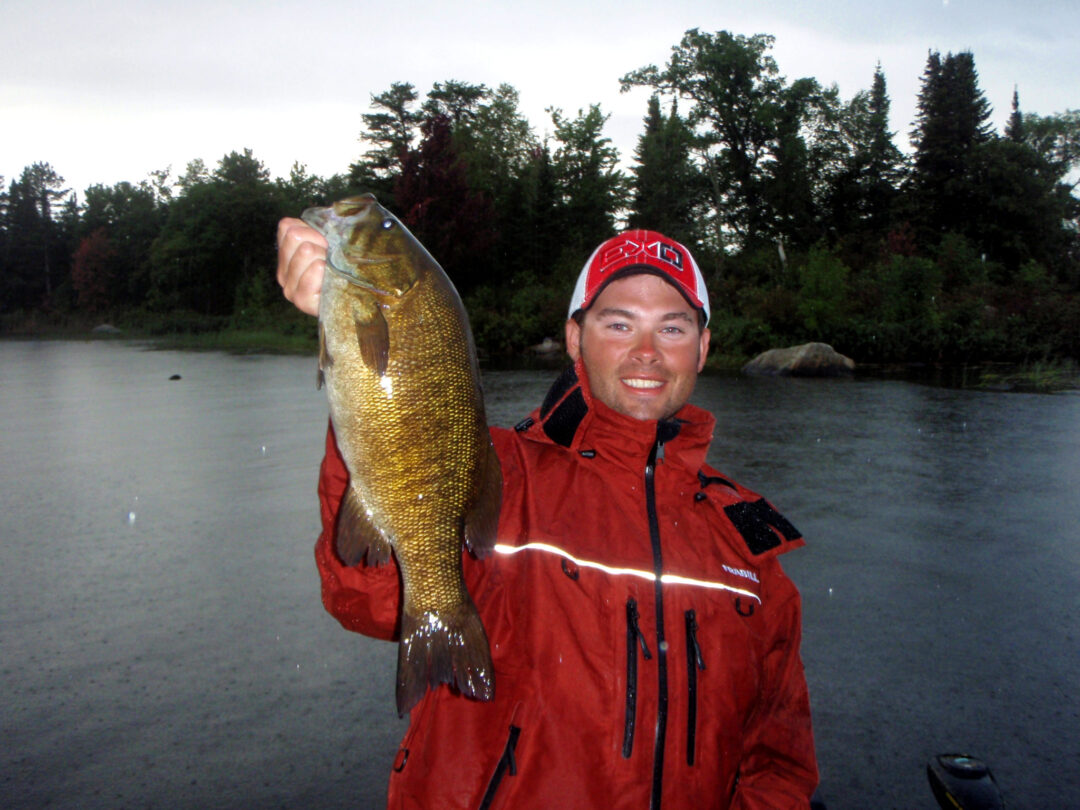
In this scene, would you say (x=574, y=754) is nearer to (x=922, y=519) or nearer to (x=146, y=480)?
(x=922, y=519)

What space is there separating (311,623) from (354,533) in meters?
3.17

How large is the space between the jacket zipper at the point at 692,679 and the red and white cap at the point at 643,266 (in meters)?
1.07

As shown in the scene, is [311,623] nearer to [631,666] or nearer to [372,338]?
[631,666]

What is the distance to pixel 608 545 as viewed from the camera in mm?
2221

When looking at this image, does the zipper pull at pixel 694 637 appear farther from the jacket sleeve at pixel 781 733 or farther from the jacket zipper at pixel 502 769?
the jacket zipper at pixel 502 769

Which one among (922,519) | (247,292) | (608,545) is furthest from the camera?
(247,292)

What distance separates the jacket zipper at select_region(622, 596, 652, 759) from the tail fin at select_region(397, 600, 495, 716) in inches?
13.6

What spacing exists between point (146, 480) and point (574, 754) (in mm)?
7520

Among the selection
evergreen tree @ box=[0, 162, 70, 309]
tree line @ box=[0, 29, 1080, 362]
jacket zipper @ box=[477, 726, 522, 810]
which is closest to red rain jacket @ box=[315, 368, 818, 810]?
Answer: jacket zipper @ box=[477, 726, 522, 810]

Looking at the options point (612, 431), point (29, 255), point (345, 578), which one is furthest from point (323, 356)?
point (29, 255)

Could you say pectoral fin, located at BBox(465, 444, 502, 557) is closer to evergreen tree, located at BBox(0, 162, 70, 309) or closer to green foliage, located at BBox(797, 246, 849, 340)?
green foliage, located at BBox(797, 246, 849, 340)

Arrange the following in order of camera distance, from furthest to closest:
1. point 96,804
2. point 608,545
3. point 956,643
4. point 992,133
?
point 992,133, point 956,643, point 96,804, point 608,545

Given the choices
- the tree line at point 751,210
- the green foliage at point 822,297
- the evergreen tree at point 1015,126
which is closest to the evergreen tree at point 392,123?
the tree line at point 751,210

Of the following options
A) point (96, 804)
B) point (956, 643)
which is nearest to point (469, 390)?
point (96, 804)
